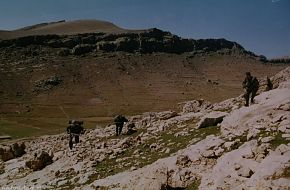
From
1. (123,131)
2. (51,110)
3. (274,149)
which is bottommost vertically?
(51,110)

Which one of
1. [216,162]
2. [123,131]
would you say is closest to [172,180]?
[216,162]

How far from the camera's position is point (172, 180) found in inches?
879

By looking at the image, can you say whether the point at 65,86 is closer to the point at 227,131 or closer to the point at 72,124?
the point at 72,124

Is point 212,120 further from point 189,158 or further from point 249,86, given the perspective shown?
point 189,158

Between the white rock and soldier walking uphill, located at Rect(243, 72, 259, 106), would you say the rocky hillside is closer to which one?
the white rock

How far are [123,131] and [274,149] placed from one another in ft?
92.6

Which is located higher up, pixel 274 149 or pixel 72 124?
pixel 274 149

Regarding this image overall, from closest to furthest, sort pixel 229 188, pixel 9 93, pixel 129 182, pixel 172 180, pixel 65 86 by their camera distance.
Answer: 1. pixel 229 188
2. pixel 172 180
3. pixel 129 182
4. pixel 9 93
5. pixel 65 86

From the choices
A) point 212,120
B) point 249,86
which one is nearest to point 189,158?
point 212,120

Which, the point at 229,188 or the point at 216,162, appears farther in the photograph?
the point at 216,162

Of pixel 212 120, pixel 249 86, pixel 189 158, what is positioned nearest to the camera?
pixel 189 158

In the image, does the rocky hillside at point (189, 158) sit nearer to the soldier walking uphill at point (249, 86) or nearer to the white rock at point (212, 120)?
the white rock at point (212, 120)

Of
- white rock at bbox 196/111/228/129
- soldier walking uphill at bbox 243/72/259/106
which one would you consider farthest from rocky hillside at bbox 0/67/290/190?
soldier walking uphill at bbox 243/72/259/106

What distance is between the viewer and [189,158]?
23.7 m
